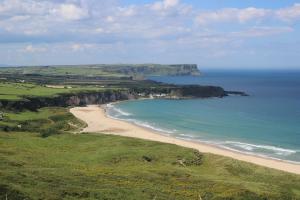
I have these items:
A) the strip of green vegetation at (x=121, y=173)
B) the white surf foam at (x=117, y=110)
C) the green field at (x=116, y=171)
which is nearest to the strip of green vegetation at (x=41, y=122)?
the green field at (x=116, y=171)

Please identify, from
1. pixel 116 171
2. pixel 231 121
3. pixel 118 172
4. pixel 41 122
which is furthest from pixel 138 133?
pixel 118 172

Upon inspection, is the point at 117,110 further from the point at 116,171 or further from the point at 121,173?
the point at 121,173

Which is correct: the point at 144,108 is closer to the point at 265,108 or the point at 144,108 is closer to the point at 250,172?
the point at 265,108

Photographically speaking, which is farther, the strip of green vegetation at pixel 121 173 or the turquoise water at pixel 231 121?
the turquoise water at pixel 231 121

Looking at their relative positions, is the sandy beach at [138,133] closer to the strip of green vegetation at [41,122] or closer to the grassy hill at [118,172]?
the strip of green vegetation at [41,122]

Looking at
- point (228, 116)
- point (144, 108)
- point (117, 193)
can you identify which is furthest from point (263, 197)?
point (144, 108)

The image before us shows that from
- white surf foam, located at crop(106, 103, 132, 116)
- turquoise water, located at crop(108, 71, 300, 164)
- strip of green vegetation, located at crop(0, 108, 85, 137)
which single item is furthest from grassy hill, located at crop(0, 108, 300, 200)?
white surf foam, located at crop(106, 103, 132, 116)

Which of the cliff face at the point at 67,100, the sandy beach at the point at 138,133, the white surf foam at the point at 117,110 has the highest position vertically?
the cliff face at the point at 67,100
